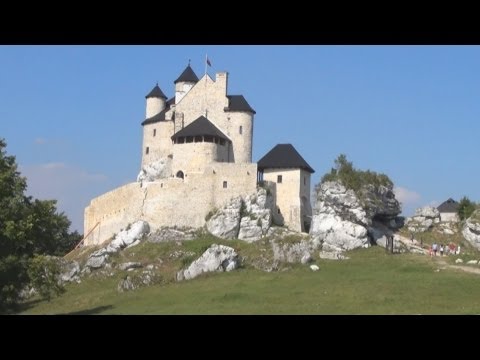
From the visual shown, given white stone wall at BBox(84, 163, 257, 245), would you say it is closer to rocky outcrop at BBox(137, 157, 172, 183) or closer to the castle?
the castle

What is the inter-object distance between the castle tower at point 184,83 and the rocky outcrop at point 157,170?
6532 millimetres

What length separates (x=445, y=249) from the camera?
5056 cm

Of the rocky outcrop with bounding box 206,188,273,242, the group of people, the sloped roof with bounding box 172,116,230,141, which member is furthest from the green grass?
the sloped roof with bounding box 172,116,230,141

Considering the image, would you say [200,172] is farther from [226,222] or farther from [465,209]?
[465,209]

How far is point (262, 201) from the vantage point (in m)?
53.8

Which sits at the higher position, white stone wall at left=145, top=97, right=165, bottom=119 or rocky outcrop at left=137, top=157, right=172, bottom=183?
white stone wall at left=145, top=97, right=165, bottom=119

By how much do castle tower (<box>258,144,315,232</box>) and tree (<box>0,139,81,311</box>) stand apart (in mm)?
23048

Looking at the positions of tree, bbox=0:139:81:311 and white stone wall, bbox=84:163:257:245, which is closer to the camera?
tree, bbox=0:139:81:311

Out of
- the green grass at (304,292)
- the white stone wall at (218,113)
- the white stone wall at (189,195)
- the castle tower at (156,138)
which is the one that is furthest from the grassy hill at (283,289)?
the castle tower at (156,138)

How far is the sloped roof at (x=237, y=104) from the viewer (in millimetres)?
59434

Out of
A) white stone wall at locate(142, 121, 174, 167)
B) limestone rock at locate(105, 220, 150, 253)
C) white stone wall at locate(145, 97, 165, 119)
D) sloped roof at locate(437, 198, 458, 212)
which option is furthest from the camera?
sloped roof at locate(437, 198, 458, 212)

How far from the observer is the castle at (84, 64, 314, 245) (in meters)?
54.7
